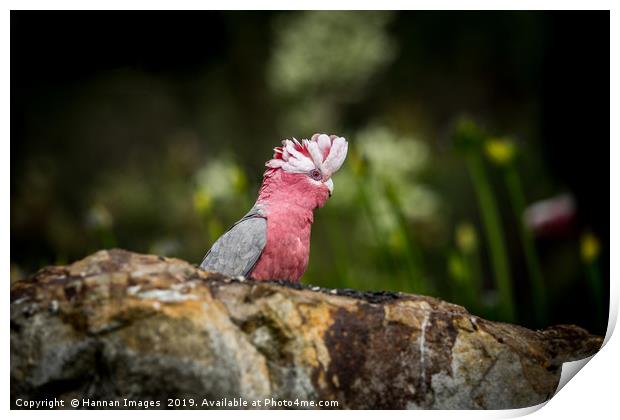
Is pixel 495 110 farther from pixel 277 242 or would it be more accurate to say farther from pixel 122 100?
pixel 277 242

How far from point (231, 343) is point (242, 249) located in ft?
0.78

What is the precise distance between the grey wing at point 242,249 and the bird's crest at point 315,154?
0.12 m

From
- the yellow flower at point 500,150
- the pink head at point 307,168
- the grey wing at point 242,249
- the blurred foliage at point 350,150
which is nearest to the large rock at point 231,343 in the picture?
the grey wing at point 242,249

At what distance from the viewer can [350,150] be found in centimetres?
204

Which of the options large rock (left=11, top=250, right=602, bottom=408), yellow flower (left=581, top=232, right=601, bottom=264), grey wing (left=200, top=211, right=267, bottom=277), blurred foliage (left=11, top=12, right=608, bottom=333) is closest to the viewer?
large rock (left=11, top=250, right=602, bottom=408)

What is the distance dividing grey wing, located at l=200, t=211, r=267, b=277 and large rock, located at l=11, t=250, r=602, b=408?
104mm

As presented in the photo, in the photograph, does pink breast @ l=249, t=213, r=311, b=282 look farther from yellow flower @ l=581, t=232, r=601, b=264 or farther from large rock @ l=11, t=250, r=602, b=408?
yellow flower @ l=581, t=232, r=601, b=264

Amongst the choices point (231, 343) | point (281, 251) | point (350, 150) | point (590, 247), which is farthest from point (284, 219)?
point (590, 247)

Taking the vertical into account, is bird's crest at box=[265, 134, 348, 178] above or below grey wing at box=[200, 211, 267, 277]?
above

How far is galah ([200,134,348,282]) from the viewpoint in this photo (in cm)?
152

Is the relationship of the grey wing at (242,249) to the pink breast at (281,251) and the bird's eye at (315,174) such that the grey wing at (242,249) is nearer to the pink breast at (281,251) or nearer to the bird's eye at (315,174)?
the pink breast at (281,251)

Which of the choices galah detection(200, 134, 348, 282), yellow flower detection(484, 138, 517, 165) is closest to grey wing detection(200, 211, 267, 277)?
galah detection(200, 134, 348, 282)

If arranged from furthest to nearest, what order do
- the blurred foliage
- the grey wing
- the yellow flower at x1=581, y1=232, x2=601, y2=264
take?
the blurred foliage
the yellow flower at x1=581, y1=232, x2=601, y2=264
the grey wing

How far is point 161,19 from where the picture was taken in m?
1.92
